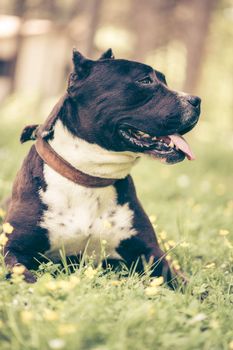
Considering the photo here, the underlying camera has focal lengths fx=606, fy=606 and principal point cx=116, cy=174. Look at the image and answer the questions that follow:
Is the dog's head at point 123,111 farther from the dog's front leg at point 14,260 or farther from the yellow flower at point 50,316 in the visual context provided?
the yellow flower at point 50,316

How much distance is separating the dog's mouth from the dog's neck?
9cm

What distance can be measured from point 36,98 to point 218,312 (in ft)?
31.3

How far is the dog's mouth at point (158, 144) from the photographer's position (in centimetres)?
322

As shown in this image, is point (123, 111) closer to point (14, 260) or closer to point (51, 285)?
point (14, 260)

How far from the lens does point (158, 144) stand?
328 centimetres

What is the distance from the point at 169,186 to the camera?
20.5ft

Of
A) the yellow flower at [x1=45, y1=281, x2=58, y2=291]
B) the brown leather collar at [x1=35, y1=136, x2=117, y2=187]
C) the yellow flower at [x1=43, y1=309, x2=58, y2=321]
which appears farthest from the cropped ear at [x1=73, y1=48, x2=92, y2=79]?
the yellow flower at [x1=43, y1=309, x2=58, y2=321]

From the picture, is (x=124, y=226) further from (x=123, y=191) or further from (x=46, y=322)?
(x=46, y=322)

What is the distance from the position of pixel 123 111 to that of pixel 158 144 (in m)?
0.26

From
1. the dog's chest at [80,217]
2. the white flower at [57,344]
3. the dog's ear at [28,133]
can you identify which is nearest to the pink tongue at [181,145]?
the dog's chest at [80,217]

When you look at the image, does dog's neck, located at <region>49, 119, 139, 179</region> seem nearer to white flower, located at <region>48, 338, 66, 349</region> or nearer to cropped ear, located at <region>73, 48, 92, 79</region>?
cropped ear, located at <region>73, 48, 92, 79</region>

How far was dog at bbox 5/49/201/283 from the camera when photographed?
321cm

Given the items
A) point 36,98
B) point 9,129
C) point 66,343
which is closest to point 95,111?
point 66,343

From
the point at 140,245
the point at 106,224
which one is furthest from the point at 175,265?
the point at 106,224
